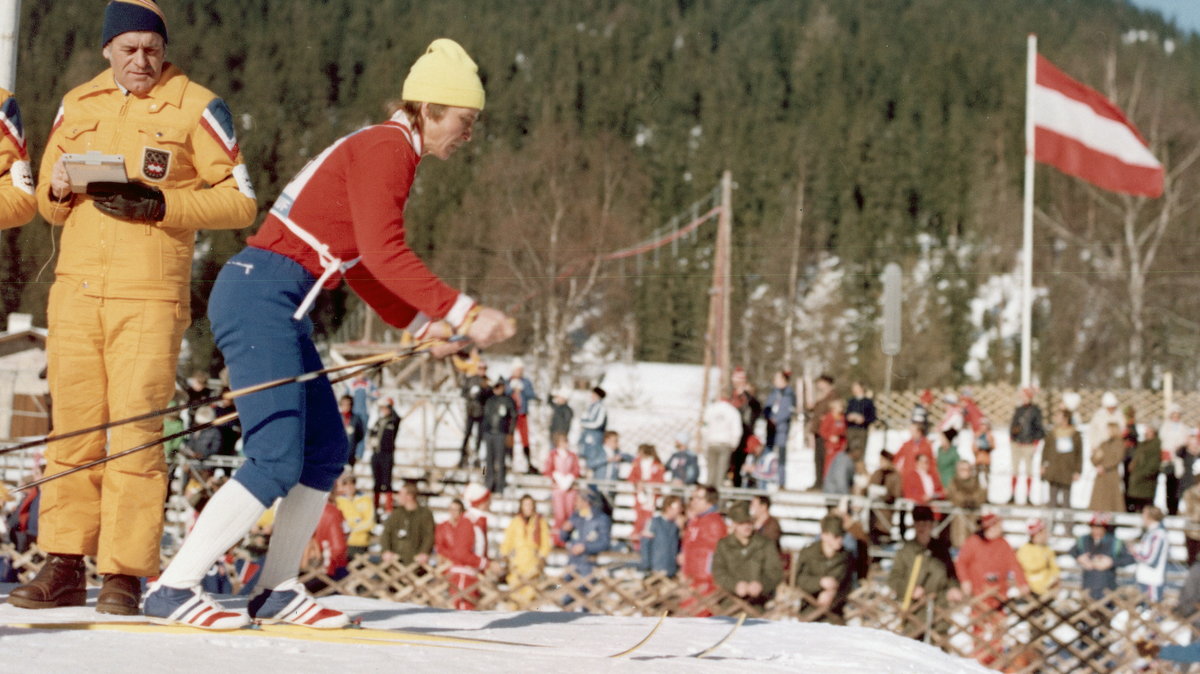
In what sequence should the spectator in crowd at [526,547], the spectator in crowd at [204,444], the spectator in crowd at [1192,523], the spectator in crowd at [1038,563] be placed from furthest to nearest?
the spectator in crowd at [204,444]
the spectator in crowd at [1192,523]
the spectator in crowd at [1038,563]
the spectator in crowd at [526,547]

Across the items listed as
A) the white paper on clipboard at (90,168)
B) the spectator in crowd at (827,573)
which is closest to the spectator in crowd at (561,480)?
the spectator in crowd at (827,573)

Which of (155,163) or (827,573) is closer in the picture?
(155,163)

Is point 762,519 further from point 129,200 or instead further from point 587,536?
point 129,200

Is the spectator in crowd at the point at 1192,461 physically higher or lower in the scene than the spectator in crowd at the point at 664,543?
higher

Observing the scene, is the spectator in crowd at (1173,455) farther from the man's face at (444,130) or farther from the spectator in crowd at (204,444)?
the man's face at (444,130)

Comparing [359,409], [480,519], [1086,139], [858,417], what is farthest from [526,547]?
[1086,139]

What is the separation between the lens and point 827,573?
32.6ft

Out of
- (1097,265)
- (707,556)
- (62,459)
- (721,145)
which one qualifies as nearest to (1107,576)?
(707,556)

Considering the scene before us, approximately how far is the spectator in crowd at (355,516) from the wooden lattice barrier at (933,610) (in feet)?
4.79

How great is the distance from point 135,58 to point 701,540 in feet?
23.5

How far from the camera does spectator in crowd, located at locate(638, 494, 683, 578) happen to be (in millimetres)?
11531

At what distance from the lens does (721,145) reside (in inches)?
2079

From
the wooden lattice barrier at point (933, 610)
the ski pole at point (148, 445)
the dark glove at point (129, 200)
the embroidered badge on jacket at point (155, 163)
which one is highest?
the embroidered badge on jacket at point (155, 163)

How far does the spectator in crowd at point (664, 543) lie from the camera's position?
11.5m
